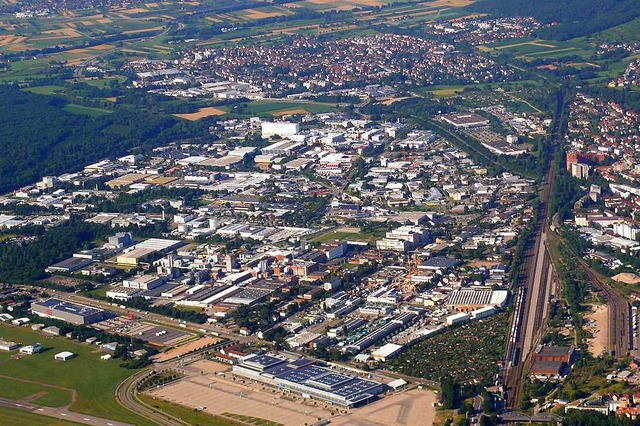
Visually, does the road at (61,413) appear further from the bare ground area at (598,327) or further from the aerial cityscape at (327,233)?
the bare ground area at (598,327)

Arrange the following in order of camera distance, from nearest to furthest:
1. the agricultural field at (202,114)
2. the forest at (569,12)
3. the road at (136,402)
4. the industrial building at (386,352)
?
the road at (136,402)
the industrial building at (386,352)
the agricultural field at (202,114)
the forest at (569,12)

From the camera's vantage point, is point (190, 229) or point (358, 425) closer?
point (358, 425)

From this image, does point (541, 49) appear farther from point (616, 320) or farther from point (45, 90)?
point (616, 320)

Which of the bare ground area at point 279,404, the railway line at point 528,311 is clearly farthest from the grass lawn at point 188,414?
the railway line at point 528,311

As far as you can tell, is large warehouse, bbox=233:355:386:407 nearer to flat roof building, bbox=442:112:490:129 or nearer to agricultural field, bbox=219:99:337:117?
flat roof building, bbox=442:112:490:129

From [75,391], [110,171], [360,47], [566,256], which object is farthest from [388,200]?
[360,47]

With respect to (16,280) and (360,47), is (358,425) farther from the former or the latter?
(360,47)

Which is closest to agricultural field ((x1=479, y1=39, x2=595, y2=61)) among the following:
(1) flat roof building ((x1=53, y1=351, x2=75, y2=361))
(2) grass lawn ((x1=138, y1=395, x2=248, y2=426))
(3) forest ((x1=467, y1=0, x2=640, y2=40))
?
(3) forest ((x1=467, y1=0, x2=640, y2=40))
